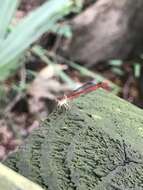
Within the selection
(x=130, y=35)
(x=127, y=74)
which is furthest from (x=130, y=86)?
(x=130, y=35)

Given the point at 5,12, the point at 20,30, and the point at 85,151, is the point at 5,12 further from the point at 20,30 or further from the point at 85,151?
the point at 85,151

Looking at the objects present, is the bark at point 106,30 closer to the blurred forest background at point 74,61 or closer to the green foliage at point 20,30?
the blurred forest background at point 74,61

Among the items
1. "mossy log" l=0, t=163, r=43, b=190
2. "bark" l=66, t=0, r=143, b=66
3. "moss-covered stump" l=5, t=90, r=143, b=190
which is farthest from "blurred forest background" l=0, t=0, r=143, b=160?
"mossy log" l=0, t=163, r=43, b=190

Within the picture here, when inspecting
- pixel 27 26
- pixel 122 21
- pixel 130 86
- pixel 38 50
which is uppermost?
pixel 27 26

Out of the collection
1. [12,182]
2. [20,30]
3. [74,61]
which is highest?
[12,182]

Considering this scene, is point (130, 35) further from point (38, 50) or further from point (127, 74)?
point (38, 50)

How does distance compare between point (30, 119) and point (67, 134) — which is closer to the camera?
point (67, 134)

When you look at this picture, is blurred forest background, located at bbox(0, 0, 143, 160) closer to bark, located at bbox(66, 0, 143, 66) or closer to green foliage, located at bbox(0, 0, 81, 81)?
bark, located at bbox(66, 0, 143, 66)

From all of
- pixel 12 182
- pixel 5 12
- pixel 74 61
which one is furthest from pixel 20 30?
pixel 12 182
